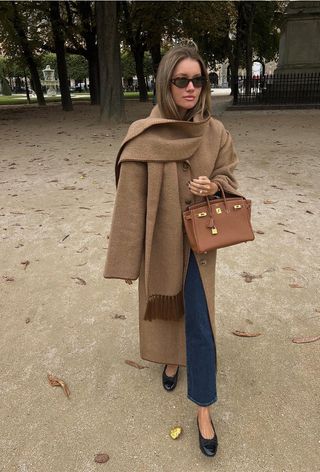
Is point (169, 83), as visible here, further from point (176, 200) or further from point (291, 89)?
point (291, 89)

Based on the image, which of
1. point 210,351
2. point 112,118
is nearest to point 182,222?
point 210,351

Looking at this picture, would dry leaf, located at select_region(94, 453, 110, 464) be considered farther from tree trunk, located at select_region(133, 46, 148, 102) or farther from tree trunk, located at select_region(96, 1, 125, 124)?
tree trunk, located at select_region(133, 46, 148, 102)

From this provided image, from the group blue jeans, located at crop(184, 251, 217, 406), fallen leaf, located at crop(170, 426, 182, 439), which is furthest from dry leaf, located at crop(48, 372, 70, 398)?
blue jeans, located at crop(184, 251, 217, 406)

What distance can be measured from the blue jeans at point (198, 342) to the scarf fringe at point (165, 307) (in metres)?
0.11

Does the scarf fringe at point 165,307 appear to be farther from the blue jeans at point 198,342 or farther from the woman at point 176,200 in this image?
the blue jeans at point 198,342

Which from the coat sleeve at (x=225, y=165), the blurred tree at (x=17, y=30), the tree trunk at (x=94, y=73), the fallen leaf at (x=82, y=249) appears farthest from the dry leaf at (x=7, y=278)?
the tree trunk at (x=94, y=73)

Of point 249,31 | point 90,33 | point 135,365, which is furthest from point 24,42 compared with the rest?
point 135,365

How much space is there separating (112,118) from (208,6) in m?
10.7

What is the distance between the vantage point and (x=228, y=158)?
2160 millimetres

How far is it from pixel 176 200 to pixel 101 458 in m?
1.40

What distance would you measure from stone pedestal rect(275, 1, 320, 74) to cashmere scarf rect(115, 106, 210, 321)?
59.7ft

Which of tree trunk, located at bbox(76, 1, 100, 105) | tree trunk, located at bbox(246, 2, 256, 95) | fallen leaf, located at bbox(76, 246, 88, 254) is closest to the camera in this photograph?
fallen leaf, located at bbox(76, 246, 88, 254)

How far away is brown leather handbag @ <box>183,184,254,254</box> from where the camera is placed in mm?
1967

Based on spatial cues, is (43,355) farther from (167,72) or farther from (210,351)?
(167,72)
